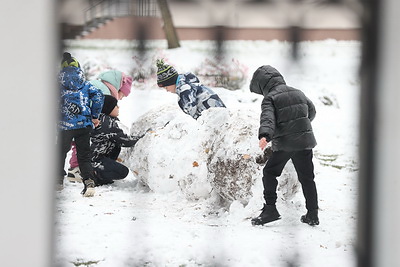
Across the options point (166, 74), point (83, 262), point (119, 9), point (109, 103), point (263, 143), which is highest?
point (119, 9)

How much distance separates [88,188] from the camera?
8.60 ft

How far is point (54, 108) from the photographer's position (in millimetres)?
1582

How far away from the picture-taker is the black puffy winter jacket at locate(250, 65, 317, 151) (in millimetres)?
2061

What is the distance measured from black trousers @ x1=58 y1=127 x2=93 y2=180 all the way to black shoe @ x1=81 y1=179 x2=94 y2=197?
0.02 metres

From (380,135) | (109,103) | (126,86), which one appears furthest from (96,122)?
(380,135)

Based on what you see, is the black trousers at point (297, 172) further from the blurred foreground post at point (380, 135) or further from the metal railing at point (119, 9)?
the metal railing at point (119, 9)

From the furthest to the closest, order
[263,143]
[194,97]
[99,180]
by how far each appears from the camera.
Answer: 1. [99,180]
2. [194,97]
3. [263,143]

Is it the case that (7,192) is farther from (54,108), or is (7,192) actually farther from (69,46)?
(69,46)

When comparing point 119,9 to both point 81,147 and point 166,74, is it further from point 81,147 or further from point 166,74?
point 81,147

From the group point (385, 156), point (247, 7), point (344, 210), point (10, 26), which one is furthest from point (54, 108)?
point (344, 210)

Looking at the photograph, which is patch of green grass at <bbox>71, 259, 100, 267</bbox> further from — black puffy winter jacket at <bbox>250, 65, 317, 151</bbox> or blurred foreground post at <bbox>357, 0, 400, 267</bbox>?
blurred foreground post at <bbox>357, 0, 400, 267</bbox>

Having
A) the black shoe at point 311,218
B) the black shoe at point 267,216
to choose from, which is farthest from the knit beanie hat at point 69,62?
the black shoe at point 311,218

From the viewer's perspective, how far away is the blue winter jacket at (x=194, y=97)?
248 cm

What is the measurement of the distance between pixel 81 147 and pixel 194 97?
0.51m
